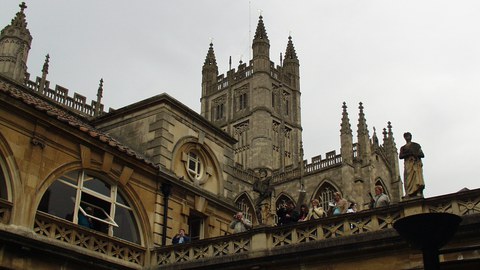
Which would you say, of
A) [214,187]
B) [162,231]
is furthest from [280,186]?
[162,231]

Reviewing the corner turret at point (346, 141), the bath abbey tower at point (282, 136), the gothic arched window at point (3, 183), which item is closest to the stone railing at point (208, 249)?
the gothic arched window at point (3, 183)

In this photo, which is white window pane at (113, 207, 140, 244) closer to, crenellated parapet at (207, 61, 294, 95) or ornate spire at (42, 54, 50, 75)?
ornate spire at (42, 54, 50, 75)

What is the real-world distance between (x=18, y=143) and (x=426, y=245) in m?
11.4

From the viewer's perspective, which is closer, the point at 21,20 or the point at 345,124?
the point at 21,20

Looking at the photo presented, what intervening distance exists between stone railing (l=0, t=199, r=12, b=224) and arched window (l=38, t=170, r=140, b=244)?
1.12 meters

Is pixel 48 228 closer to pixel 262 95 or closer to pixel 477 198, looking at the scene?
pixel 477 198

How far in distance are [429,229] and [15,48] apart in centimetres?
3143

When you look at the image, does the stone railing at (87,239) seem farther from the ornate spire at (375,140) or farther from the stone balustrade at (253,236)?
the ornate spire at (375,140)

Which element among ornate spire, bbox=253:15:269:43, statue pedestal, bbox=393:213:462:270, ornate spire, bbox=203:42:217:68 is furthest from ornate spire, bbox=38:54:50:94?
ornate spire, bbox=203:42:217:68

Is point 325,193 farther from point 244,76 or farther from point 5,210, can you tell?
point 5,210

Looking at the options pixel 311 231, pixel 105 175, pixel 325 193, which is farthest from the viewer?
pixel 325 193

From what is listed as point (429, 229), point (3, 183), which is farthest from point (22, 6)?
point (429, 229)

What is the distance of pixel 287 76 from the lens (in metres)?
77.3

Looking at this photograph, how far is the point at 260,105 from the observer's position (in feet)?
229
